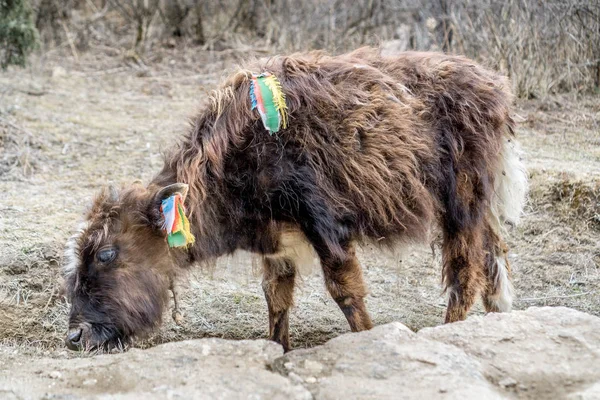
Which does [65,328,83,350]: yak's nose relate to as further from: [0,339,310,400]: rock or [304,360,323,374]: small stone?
[304,360,323,374]: small stone

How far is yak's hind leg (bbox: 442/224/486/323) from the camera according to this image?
5.34m

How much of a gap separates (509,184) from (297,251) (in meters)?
1.72

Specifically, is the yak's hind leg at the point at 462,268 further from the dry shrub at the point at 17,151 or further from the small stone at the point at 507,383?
the dry shrub at the point at 17,151

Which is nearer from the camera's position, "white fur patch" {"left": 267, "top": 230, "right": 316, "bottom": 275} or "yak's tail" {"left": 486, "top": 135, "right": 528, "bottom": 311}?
"white fur patch" {"left": 267, "top": 230, "right": 316, "bottom": 275}

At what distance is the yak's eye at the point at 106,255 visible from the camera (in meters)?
4.48

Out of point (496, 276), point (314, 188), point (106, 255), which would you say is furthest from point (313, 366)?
point (496, 276)

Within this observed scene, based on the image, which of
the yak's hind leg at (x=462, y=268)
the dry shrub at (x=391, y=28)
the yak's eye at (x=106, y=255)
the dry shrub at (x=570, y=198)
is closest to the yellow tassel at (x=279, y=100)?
the yak's eye at (x=106, y=255)

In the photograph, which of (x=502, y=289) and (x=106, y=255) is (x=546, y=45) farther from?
(x=106, y=255)

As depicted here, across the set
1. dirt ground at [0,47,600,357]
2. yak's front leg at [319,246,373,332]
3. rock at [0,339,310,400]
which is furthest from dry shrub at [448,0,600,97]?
rock at [0,339,310,400]

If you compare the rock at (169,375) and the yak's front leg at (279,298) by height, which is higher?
the rock at (169,375)

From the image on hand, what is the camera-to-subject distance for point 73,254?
4516 mm

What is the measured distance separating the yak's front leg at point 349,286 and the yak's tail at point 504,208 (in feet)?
4.45

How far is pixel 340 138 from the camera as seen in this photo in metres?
4.76

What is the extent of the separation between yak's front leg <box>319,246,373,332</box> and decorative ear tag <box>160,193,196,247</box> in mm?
885
